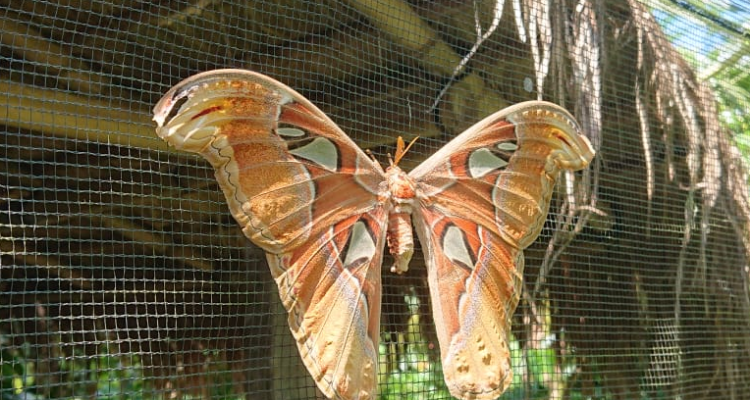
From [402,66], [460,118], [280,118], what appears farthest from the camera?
[460,118]

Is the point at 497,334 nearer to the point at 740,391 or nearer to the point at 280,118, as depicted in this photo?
the point at 280,118

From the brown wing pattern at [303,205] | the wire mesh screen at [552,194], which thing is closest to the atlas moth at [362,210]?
the brown wing pattern at [303,205]

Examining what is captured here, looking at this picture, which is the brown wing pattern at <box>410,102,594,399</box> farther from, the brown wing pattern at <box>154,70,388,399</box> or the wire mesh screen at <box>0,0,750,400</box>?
the wire mesh screen at <box>0,0,750,400</box>

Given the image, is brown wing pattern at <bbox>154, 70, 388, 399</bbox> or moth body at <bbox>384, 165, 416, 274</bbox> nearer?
brown wing pattern at <bbox>154, 70, 388, 399</bbox>

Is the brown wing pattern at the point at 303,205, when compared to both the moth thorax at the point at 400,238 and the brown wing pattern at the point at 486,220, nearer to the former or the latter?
the moth thorax at the point at 400,238

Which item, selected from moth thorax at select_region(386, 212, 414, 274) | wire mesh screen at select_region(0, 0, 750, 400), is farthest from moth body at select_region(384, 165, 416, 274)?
wire mesh screen at select_region(0, 0, 750, 400)

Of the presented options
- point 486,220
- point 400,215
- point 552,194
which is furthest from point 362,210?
point 552,194

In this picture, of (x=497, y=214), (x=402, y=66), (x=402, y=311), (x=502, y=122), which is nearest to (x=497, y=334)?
(x=497, y=214)
